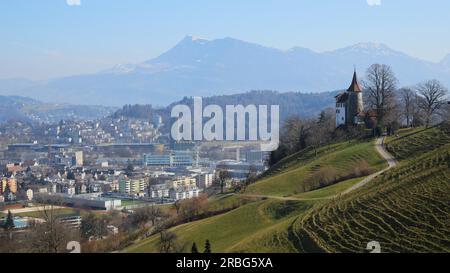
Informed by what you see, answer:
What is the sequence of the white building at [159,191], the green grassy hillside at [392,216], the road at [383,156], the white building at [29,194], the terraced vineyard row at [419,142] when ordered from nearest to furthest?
1. the green grassy hillside at [392,216]
2. the road at [383,156]
3. the terraced vineyard row at [419,142]
4. the white building at [29,194]
5. the white building at [159,191]

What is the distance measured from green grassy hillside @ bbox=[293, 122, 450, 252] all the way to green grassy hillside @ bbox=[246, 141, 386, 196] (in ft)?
14.8

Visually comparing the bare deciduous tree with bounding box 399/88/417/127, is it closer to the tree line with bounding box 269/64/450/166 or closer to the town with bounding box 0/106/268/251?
the tree line with bounding box 269/64/450/166

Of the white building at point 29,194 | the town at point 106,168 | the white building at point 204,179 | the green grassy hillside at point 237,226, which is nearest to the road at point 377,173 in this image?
the green grassy hillside at point 237,226

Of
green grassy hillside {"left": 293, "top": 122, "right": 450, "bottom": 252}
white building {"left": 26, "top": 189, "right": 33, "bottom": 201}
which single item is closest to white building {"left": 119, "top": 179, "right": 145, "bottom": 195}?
white building {"left": 26, "top": 189, "right": 33, "bottom": 201}

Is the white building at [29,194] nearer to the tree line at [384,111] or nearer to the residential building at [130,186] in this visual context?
the residential building at [130,186]

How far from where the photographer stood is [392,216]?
13391 millimetres

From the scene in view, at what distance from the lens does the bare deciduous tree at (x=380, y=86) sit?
33125 mm

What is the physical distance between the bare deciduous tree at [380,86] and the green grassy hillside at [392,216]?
49.3 feet

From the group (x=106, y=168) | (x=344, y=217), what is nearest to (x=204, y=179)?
(x=106, y=168)

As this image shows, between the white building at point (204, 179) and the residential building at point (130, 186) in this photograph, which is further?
the residential building at point (130, 186)

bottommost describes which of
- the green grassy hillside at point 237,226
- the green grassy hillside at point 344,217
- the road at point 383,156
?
the green grassy hillside at point 237,226

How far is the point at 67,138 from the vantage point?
355 feet

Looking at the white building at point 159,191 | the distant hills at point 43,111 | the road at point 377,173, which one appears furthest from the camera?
the distant hills at point 43,111

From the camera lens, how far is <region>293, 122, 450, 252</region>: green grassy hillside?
11.8m
